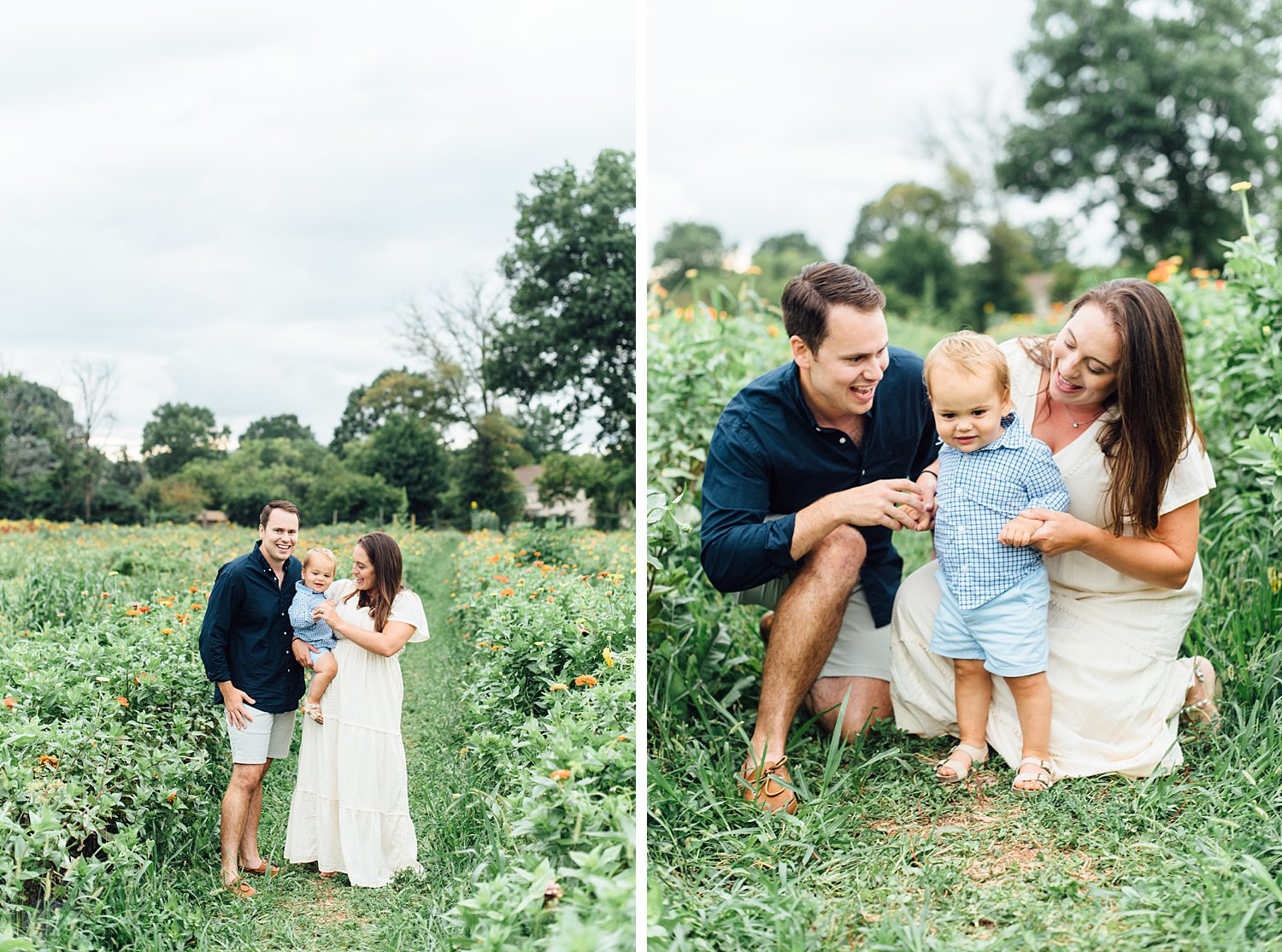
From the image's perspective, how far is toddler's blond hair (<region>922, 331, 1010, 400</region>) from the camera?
2.77m

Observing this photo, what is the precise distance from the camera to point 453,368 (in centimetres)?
304

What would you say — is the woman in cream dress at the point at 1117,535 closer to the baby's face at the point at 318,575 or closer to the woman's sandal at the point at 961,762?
the woman's sandal at the point at 961,762

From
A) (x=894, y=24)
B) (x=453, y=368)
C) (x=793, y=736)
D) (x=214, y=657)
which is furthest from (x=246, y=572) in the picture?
(x=894, y=24)

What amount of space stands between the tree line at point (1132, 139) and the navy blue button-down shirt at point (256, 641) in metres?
17.1

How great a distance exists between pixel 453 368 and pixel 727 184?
24.2 m

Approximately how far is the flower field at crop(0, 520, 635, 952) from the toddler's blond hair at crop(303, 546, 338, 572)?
0.02m

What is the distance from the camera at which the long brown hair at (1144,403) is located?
2.77 metres

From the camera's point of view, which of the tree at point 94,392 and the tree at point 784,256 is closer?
the tree at point 94,392

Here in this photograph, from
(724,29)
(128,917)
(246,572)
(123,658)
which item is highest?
(724,29)

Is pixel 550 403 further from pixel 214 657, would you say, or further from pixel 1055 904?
pixel 1055 904

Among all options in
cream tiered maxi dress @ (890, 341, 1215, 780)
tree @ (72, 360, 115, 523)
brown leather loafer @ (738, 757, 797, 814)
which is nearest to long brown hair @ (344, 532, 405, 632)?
tree @ (72, 360, 115, 523)

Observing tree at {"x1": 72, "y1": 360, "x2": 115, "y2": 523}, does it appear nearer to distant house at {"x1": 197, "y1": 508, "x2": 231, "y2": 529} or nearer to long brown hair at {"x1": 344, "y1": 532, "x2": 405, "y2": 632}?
distant house at {"x1": 197, "y1": 508, "x2": 231, "y2": 529}

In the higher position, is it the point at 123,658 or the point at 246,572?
the point at 246,572

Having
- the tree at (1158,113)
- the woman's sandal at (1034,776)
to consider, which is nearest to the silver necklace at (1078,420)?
the woman's sandal at (1034,776)
